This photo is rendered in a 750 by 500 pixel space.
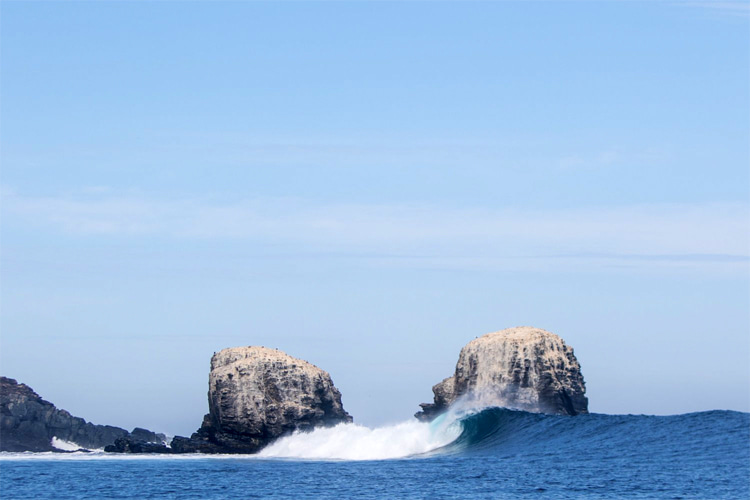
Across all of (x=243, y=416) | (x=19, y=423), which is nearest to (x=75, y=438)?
(x=19, y=423)

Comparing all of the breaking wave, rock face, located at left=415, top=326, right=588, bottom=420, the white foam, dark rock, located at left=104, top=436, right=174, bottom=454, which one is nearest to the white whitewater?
the breaking wave

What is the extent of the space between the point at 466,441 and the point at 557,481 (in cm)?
2226

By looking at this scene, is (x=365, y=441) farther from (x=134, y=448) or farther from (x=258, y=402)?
(x=134, y=448)

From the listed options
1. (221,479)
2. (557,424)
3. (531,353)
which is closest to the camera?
(221,479)

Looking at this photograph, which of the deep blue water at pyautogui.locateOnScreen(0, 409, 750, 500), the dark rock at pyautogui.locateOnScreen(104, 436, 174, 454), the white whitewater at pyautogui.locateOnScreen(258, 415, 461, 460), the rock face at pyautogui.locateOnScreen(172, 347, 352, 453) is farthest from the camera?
the dark rock at pyautogui.locateOnScreen(104, 436, 174, 454)

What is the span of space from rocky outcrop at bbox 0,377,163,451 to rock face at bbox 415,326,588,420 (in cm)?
3133

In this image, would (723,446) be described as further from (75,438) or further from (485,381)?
(75,438)

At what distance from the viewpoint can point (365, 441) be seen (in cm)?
6744

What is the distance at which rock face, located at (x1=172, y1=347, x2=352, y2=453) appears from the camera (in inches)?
2724

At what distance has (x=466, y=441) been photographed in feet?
212

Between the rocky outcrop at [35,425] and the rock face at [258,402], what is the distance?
1871cm

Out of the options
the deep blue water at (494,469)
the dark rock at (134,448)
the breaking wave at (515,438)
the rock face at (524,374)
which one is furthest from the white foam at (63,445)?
the rock face at (524,374)

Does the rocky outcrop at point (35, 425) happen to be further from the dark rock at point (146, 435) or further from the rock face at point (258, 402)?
the rock face at point (258, 402)

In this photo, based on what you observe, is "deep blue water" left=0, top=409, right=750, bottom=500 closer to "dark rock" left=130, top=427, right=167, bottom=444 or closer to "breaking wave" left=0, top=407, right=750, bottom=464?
"breaking wave" left=0, top=407, right=750, bottom=464
